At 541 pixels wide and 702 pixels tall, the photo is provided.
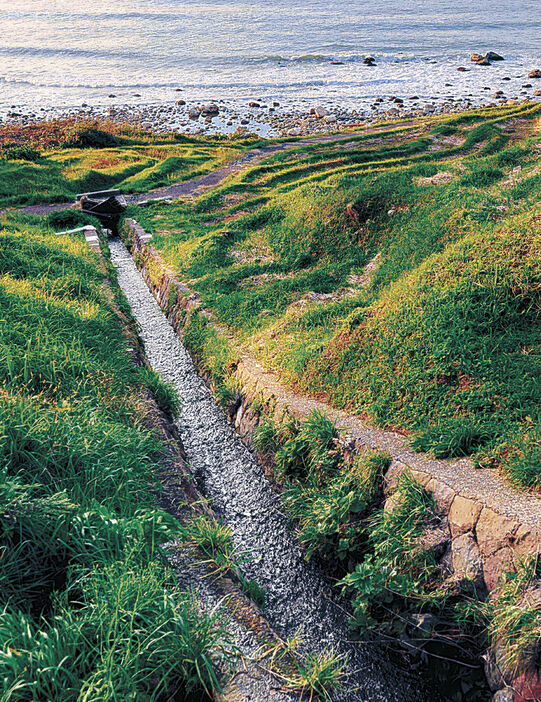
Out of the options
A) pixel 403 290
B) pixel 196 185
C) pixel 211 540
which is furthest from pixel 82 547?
pixel 196 185

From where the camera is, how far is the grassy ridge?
9.18ft

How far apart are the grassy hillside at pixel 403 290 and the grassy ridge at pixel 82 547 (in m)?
2.84

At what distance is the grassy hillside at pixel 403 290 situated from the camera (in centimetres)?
548

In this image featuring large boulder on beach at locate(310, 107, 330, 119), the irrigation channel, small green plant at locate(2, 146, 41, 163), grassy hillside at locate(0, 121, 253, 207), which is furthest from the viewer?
large boulder on beach at locate(310, 107, 330, 119)

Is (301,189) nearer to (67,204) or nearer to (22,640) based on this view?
A: (67,204)

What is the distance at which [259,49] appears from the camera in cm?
5784

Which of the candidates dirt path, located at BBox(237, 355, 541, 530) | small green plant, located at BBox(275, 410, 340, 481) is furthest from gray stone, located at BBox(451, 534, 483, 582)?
small green plant, located at BBox(275, 410, 340, 481)

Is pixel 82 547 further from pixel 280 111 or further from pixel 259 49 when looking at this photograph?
pixel 259 49

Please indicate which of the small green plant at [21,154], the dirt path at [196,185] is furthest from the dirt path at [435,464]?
the small green plant at [21,154]

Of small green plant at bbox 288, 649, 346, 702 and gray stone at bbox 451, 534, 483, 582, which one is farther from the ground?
gray stone at bbox 451, 534, 483, 582

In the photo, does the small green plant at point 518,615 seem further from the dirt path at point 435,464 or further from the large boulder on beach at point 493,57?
the large boulder on beach at point 493,57

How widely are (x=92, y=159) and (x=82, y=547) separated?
25.6 metres

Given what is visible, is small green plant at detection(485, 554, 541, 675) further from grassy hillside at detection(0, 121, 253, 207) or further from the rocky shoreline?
the rocky shoreline

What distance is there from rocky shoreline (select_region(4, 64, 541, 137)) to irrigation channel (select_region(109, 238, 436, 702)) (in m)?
28.4
